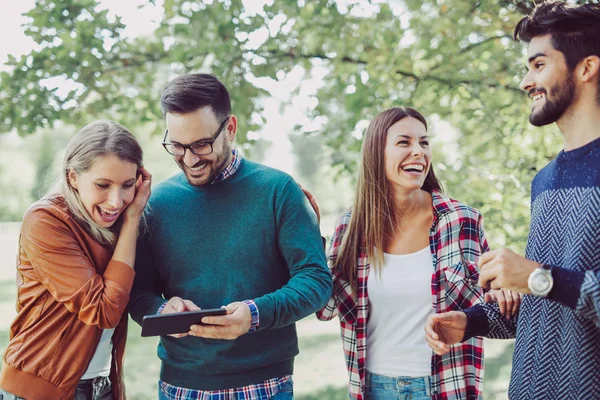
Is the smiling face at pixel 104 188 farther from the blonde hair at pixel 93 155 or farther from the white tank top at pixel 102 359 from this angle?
the white tank top at pixel 102 359

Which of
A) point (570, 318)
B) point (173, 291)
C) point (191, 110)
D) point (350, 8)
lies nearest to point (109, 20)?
point (350, 8)

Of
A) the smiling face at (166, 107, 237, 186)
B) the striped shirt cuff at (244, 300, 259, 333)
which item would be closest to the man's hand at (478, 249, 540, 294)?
the striped shirt cuff at (244, 300, 259, 333)

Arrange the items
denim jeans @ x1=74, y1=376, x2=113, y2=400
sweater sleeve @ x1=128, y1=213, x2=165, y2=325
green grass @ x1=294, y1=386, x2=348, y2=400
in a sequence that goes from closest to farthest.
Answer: denim jeans @ x1=74, y1=376, x2=113, y2=400 → sweater sleeve @ x1=128, y1=213, x2=165, y2=325 → green grass @ x1=294, y1=386, x2=348, y2=400

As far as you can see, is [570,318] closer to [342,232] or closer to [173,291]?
[342,232]

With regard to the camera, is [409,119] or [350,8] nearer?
[409,119]

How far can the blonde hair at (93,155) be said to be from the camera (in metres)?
2.64

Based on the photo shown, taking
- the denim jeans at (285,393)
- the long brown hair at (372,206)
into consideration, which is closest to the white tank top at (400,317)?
the long brown hair at (372,206)

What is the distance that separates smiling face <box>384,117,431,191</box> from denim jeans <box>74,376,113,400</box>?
1600mm

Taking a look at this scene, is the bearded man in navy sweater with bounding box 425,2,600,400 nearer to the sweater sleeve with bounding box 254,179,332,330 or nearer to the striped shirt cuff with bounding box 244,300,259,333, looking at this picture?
the sweater sleeve with bounding box 254,179,332,330

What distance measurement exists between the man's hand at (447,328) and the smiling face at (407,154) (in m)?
0.71

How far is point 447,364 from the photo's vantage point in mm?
2820

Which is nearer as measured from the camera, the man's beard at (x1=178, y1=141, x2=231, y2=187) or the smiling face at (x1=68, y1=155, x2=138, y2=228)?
the smiling face at (x1=68, y1=155, x2=138, y2=228)

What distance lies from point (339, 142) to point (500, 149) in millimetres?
1327

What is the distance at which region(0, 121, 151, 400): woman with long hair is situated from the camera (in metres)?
2.46
